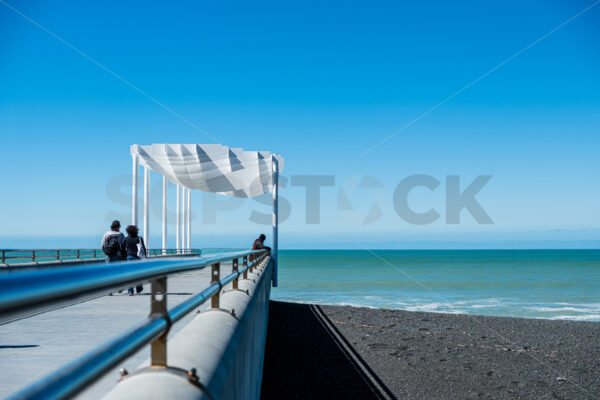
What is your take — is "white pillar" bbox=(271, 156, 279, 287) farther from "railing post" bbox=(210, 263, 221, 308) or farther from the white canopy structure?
"railing post" bbox=(210, 263, 221, 308)

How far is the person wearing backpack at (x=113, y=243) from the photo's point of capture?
42.7ft

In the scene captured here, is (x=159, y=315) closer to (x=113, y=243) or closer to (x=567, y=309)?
(x=113, y=243)

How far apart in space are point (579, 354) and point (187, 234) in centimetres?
4686

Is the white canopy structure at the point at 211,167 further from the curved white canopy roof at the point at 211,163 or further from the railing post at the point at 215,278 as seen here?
the railing post at the point at 215,278

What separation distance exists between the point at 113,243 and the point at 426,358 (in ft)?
27.9

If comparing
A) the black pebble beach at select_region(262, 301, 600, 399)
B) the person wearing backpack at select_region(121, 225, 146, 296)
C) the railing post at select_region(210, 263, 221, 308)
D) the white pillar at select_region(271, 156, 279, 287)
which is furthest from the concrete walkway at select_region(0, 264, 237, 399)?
the white pillar at select_region(271, 156, 279, 287)

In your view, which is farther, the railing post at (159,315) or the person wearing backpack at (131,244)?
the person wearing backpack at (131,244)

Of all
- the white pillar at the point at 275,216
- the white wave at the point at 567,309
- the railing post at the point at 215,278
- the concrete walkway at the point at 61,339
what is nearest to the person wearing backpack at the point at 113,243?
the concrete walkway at the point at 61,339

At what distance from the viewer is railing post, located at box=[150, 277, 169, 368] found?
80.0 inches


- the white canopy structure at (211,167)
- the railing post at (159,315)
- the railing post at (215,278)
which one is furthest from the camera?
the white canopy structure at (211,167)

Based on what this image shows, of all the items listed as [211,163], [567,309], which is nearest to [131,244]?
[211,163]

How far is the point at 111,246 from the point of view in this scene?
1302 cm

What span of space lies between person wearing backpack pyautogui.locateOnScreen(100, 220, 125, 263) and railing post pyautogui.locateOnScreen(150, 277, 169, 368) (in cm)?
1149

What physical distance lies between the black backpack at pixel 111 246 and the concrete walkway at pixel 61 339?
1.80 m
